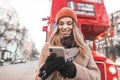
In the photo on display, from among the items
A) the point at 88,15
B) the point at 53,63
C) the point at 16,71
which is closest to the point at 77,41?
the point at 53,63

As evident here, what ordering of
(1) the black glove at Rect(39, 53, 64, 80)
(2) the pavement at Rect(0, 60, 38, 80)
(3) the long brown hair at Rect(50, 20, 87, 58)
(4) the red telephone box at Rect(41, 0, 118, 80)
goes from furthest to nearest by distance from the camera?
(2) the pavement at Rect(0, 60, 38, 80) < (4) the red telephone box at Rect(41, 0, 118, 80) < (3) the long brown hair at Rect(50, 20, 87, 58) < (1) the black glove at Rect(39, 53, 64, 80)

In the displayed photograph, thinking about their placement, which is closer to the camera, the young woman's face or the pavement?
the young woman's face

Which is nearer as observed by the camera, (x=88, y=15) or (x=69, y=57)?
(x=69, y=57)

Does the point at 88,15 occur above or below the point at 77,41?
above

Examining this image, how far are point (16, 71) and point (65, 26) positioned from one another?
203cm

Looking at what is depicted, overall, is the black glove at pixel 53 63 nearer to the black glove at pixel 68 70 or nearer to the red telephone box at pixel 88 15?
the black glove at pixel 68 70

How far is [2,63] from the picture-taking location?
2.89 m

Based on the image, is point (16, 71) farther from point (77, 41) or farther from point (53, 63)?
point (53, 63)

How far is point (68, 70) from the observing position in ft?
2.96

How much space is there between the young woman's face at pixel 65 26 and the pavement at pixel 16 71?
1.69 meters

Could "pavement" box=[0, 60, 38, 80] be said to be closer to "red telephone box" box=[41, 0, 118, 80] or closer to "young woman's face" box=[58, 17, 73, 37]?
"red telephone box" box=[41, 0, 118, 80]

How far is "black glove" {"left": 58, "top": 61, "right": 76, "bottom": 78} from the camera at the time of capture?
89 centimetres

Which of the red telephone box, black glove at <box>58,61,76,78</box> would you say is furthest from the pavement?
black glove at <box>58,61,76,78</box>

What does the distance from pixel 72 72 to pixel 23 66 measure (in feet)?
6.52
